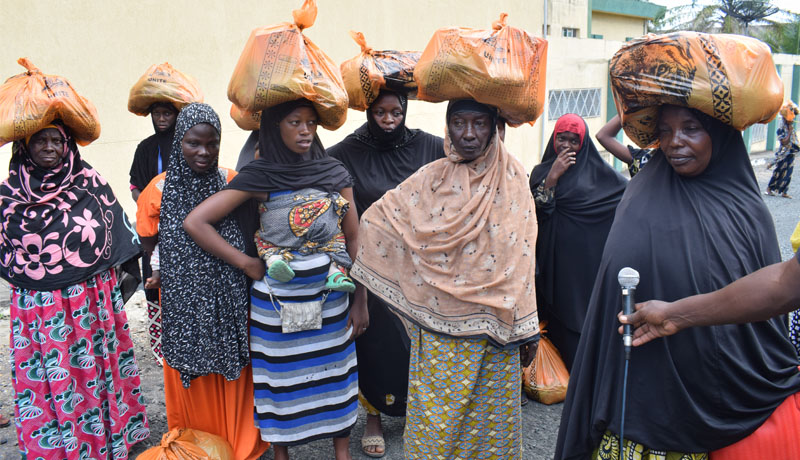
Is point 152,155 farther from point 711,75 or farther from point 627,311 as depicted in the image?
point 711,75

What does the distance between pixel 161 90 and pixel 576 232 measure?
3141 mm

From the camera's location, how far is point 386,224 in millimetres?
2846

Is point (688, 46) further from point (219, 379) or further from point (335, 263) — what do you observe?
point (219, 379)

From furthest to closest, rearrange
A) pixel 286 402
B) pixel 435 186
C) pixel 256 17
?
pixel 256 17 → pixel 286 402 → pixel 435 186

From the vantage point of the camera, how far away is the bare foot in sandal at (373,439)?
11.4 ft

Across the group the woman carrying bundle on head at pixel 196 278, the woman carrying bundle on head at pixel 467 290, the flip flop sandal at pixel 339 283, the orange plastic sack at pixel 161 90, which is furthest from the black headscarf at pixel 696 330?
the orange plastic sack at pixel 161 90

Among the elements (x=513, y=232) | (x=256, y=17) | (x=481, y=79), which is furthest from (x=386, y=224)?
(x=256, y=17)

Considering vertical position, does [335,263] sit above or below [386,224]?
below

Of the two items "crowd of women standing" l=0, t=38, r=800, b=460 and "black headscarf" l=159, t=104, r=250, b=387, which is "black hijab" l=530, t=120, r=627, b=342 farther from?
"black headscarf" l=159, t=104, r=250, b=387

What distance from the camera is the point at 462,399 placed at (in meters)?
2.62

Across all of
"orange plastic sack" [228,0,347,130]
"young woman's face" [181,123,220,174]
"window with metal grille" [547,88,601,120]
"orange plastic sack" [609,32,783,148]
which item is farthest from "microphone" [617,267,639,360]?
"window with metal grille" [547,88,601,120]

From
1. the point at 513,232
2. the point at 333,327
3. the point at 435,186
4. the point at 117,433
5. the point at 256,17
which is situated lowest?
the point at 117,433

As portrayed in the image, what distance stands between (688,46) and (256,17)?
7684 millimetres

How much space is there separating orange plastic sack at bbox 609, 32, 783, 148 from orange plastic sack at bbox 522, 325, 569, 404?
248 centimetres
